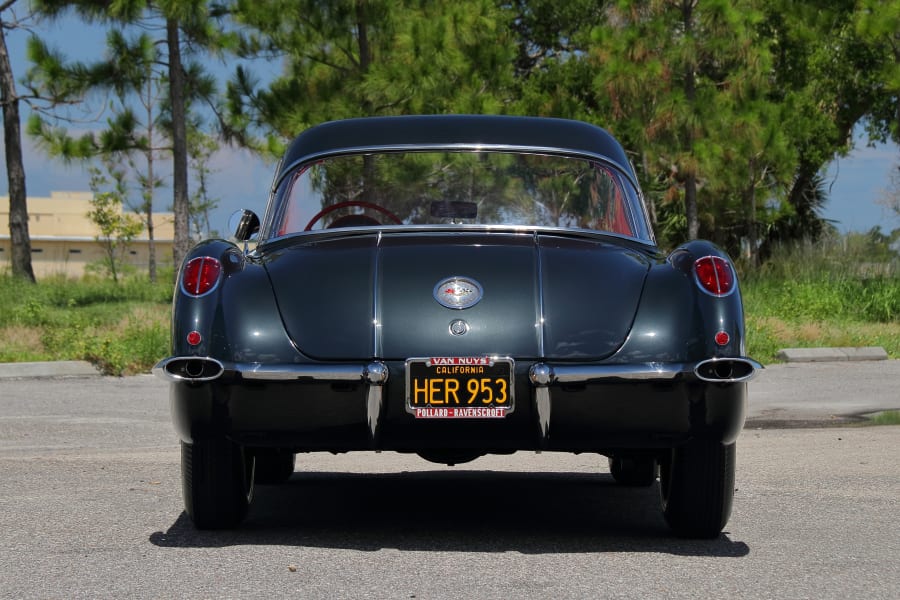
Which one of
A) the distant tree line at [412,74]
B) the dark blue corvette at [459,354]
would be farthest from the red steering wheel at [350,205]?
the distant tree line at [412,74]

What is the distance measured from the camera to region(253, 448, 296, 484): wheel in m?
6.46

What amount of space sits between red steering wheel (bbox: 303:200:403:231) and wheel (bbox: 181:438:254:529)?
1.25m

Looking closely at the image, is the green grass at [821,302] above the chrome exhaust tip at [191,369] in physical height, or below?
below

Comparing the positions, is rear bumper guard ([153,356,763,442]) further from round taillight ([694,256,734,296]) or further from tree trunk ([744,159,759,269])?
tree trunk ([744,159,759,269])

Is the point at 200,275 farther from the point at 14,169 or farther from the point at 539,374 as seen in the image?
the point at 14,169

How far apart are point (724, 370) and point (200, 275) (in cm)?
189

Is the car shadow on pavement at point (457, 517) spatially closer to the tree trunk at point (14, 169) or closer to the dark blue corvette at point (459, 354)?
the dark blue corvette at point (459, 354)

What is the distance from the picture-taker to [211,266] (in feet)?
15.9

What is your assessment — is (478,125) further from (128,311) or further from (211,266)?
(128,311)

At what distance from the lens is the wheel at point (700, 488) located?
4738mm

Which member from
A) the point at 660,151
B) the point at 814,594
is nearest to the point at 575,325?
the point at 814,594

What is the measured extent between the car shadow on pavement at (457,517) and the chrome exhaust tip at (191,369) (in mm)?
625

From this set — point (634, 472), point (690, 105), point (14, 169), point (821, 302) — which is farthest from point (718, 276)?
point (14, 169)

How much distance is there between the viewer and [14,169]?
26.5 meters
